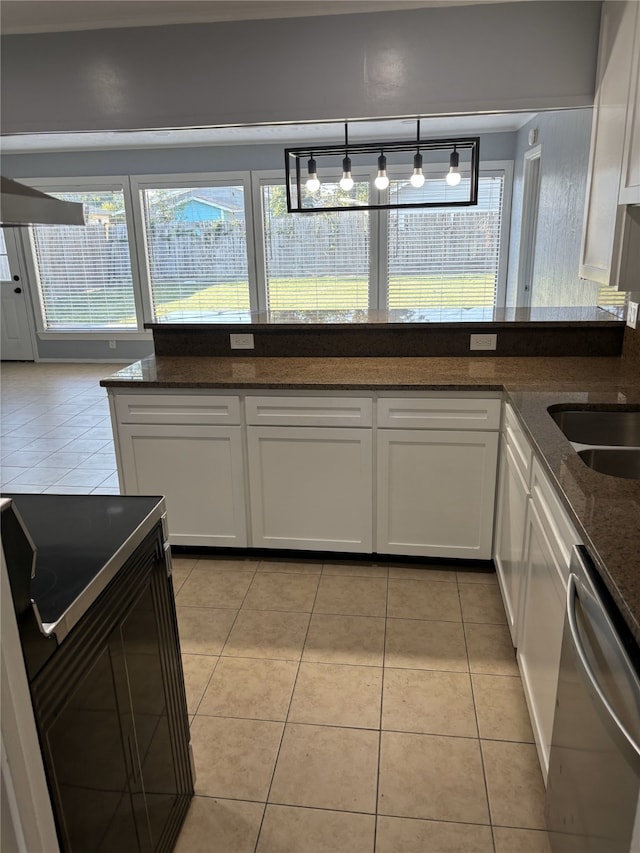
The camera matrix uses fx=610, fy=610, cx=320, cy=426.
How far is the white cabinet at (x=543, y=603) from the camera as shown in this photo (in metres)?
1.58

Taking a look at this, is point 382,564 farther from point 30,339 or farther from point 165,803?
point 30,339

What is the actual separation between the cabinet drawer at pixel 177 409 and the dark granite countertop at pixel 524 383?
0.20 feet

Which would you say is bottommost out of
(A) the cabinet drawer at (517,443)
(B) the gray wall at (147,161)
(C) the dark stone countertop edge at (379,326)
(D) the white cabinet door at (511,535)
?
(D) the white cabinet door at (511,535)

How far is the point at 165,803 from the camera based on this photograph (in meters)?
1.57

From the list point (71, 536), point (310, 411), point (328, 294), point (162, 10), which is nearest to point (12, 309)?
point (328, 294)

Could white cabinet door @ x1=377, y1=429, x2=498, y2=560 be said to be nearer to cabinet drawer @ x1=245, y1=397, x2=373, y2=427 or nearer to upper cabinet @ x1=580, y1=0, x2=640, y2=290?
cabinet drawer @ x1=245, y1=397, x2=373, y2=427

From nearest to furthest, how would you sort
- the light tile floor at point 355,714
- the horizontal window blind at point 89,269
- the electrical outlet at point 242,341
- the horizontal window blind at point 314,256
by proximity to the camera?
the light tile floor at point 355,714 → the electrical outlet at point 242,341 → the horizontal window blind at point 314,256 → the horizontal window blind at point 89,269

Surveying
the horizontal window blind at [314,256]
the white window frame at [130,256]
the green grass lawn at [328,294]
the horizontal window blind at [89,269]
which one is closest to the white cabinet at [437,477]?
the horizontal window blind at [314,256]

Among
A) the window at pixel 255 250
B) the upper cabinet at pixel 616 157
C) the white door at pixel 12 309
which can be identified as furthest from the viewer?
the white door at pixel 12 309

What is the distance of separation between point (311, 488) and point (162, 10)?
2.27 meters

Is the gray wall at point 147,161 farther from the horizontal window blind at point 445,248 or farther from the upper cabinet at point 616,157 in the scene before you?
the upper cabinet at point 616,157

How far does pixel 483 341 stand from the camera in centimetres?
312

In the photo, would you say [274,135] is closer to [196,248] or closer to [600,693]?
[196,248]

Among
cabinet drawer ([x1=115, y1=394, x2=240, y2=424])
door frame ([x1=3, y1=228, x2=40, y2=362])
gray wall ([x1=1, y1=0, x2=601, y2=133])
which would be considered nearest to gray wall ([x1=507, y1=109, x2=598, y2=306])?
gray wall ([x1=1, y1=0, x2=601, y2=133])
